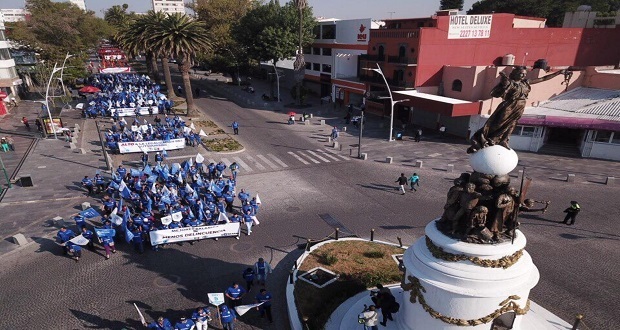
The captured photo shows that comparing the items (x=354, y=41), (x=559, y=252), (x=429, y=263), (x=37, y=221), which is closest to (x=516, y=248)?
(x=429, y=263)

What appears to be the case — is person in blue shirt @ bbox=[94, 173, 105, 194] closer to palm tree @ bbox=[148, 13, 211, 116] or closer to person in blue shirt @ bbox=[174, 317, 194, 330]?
person in blue shirt @ bbox=[174, 317, 194, 330]

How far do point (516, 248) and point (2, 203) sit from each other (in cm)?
2695

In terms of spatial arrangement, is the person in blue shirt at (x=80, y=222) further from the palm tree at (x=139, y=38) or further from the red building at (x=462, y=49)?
the red building at (x=462, y=49)

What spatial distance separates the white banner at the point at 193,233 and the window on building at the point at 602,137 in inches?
1213

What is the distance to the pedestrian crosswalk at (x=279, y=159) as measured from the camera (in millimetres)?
28391

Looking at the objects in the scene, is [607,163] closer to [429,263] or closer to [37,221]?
[429,263]

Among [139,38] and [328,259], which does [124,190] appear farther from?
[139,38]

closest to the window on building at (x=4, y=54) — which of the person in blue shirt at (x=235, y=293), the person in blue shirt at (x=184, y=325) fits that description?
the person in blue shirt at (x=235, y=293)

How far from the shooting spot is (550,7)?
71812mm

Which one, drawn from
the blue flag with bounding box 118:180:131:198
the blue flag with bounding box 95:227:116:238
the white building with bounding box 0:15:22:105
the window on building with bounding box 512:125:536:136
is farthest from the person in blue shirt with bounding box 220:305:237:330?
the white building with bounding box 0:15:22:105

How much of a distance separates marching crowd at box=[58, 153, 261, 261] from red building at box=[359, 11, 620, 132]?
23.7 m

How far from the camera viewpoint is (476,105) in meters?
33.9

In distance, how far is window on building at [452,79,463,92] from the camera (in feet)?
126

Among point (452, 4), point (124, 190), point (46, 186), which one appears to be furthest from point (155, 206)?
point (452, 4)
